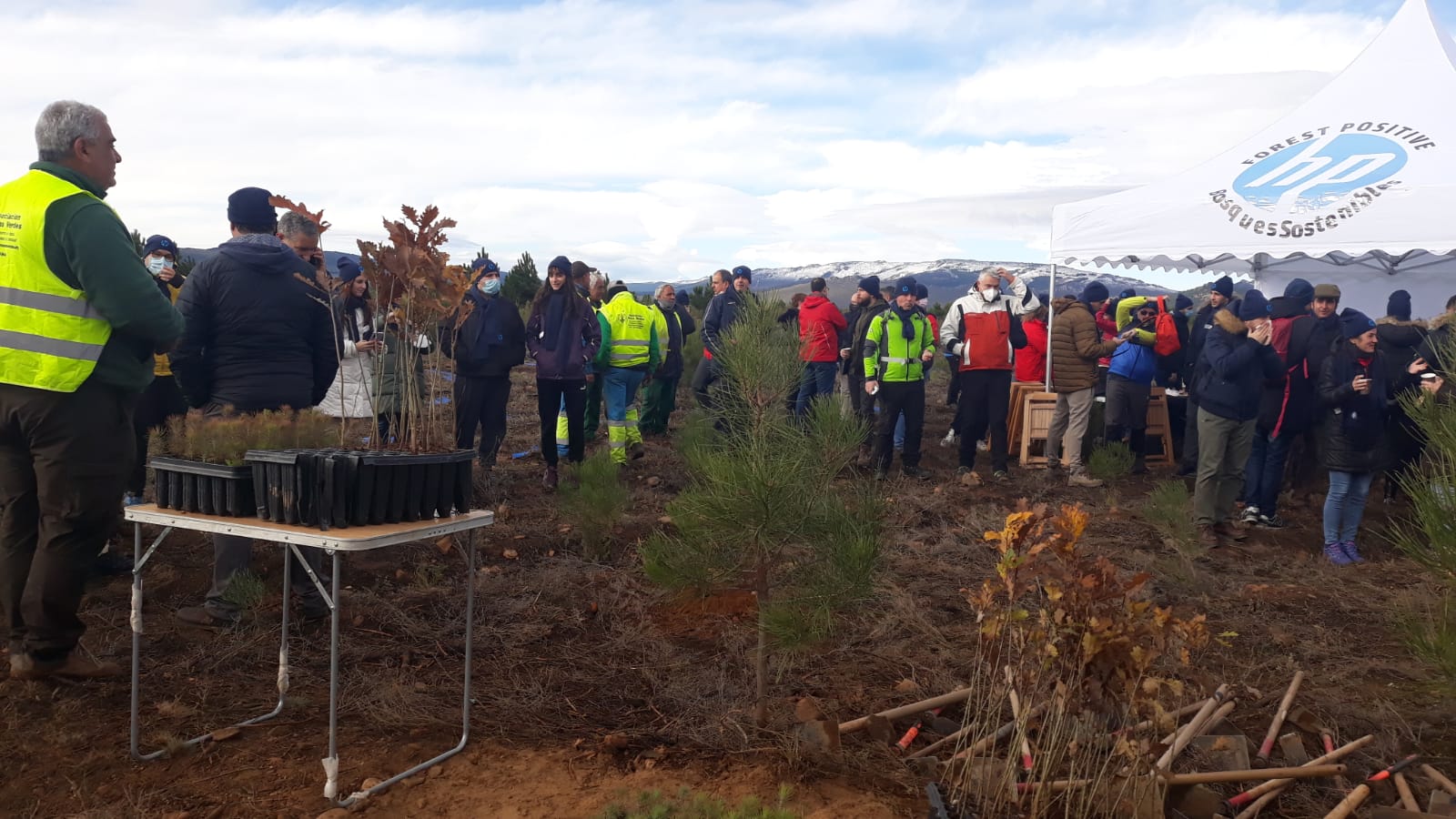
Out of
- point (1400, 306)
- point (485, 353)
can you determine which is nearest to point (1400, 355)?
point (1400, 306)

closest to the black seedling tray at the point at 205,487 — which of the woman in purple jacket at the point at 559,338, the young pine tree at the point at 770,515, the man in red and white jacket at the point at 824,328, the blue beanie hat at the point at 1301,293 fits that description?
the young pine tree at the point at 770,515

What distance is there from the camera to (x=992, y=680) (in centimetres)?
277

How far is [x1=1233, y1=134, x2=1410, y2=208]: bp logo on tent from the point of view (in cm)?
829

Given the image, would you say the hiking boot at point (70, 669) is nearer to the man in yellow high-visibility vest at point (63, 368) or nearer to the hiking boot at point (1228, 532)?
the man in yellow high-visibility vest at point (63, 368)

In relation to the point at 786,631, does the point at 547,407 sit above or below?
above

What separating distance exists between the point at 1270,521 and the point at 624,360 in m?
5.35

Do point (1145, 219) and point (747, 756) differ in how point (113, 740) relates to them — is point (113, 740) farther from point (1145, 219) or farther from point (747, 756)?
point (1145, 219)

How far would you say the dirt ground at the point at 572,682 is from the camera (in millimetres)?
3043

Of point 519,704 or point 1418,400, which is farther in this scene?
point 1418,400

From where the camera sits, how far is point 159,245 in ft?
18.9

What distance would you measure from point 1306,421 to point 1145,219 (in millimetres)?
2775

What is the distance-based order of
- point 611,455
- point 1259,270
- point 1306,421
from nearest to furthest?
point 1306,421 → point 611,455 → point 1259,270

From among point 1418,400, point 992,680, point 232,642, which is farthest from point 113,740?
point 1418,400

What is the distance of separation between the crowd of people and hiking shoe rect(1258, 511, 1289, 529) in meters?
0.02
